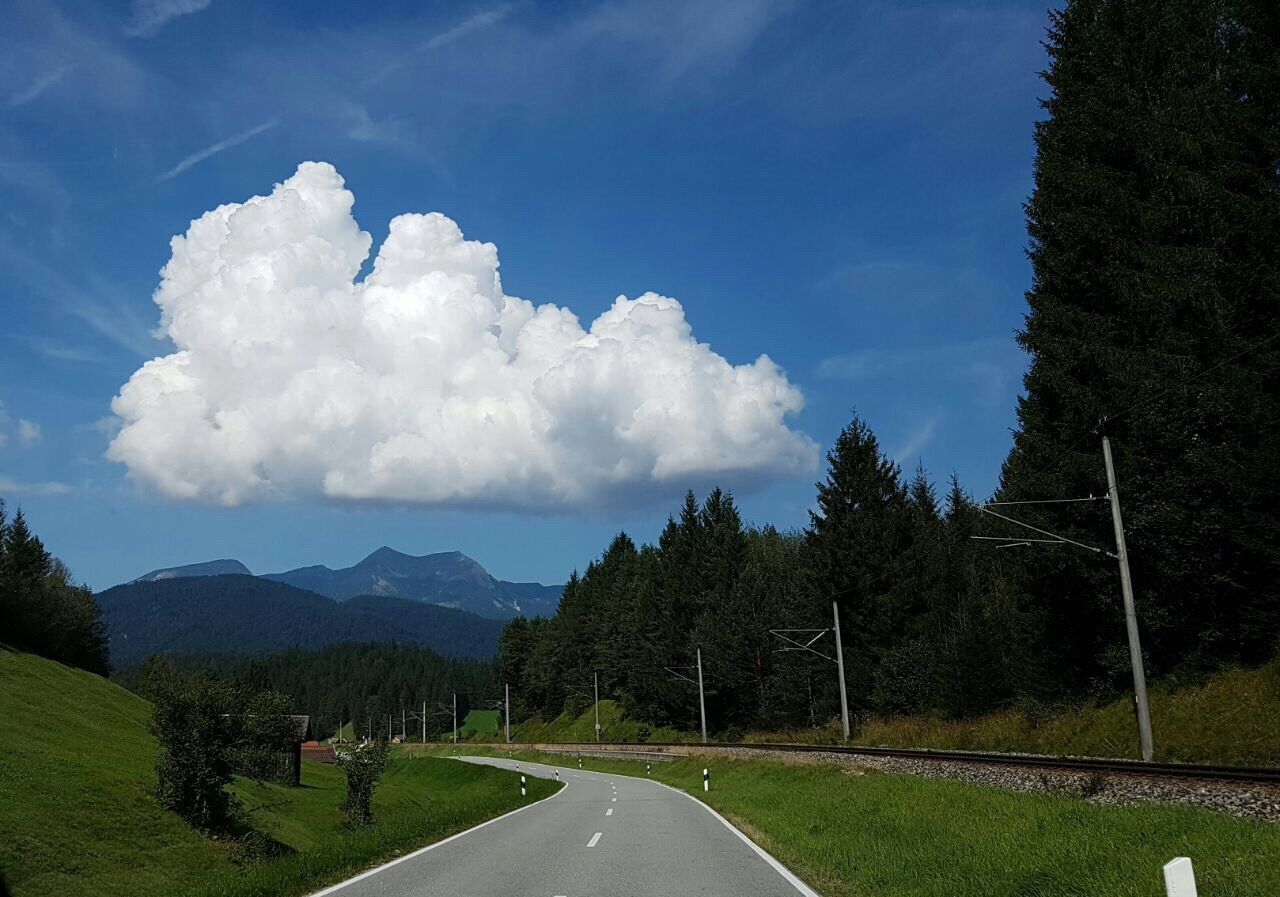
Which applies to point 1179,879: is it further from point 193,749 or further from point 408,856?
point 193,749

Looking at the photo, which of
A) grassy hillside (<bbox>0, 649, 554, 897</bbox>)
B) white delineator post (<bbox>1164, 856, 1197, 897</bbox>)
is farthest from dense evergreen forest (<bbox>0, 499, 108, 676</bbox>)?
white delineator post (<bbox>1164, 856, 1197, 897</bbox>)

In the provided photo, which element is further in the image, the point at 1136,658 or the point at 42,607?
the point at 42,607

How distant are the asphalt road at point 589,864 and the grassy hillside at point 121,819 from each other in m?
1.20

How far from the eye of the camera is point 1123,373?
30.2 metres

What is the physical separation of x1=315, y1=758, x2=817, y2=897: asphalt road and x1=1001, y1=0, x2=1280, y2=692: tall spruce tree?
16.0 meters

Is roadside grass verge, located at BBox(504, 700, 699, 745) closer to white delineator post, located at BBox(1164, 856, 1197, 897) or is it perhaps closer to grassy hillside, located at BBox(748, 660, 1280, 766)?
grassy hillside, located at BBox(748, 660, 1280, 766)

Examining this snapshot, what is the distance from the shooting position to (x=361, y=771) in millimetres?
41031

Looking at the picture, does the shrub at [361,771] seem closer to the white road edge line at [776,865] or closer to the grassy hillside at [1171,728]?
the white road edge line at [776,865]

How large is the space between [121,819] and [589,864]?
27.2m

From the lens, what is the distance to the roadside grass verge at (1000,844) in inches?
380

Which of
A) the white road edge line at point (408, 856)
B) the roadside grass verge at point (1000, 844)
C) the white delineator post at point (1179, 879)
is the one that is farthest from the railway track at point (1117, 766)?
the white road edge line at point (408, 856)

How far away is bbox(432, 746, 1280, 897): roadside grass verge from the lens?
31.6 ft

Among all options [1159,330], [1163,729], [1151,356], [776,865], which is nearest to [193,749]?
[776,865]

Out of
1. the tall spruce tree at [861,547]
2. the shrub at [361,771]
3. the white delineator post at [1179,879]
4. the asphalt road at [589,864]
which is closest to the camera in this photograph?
the white delineator post at [1179,879]
